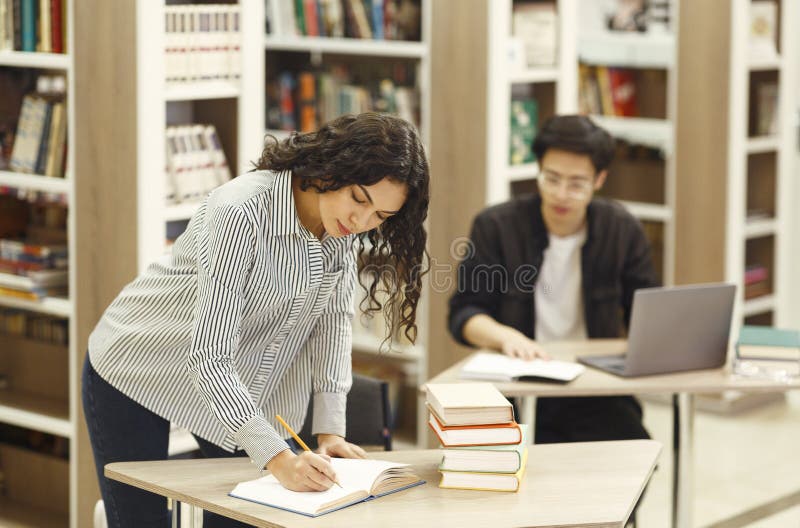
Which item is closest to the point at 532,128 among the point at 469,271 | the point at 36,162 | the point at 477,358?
the point at 469,271

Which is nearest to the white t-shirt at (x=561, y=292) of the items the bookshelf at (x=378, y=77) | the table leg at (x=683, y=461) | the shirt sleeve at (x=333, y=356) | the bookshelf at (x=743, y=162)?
the table leg at (x=683, y=461)

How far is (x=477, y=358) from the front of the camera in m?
3.28

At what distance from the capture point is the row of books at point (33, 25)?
143 inches

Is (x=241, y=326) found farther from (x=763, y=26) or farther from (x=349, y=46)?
(x=763, y=26)

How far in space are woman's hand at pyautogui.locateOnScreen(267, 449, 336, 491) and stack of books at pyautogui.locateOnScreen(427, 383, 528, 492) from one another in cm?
26

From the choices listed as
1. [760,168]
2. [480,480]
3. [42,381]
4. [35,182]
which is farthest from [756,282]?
[480,480]

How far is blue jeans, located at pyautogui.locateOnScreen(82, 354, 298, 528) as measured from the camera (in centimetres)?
254

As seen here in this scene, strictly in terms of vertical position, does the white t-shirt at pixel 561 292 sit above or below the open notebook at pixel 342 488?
above

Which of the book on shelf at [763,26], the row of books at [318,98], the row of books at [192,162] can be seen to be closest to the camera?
the row of books at [192,162]

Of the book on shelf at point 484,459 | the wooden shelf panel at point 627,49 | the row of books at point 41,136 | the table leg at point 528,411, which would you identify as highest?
the wooden shelf panel at point 627,49

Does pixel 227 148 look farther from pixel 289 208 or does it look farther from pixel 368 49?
pixel 289 208

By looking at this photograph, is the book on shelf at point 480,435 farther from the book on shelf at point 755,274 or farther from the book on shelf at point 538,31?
the book on shelf at point 755,274

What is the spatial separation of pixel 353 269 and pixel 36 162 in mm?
1641

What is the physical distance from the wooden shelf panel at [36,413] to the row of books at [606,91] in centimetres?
312
